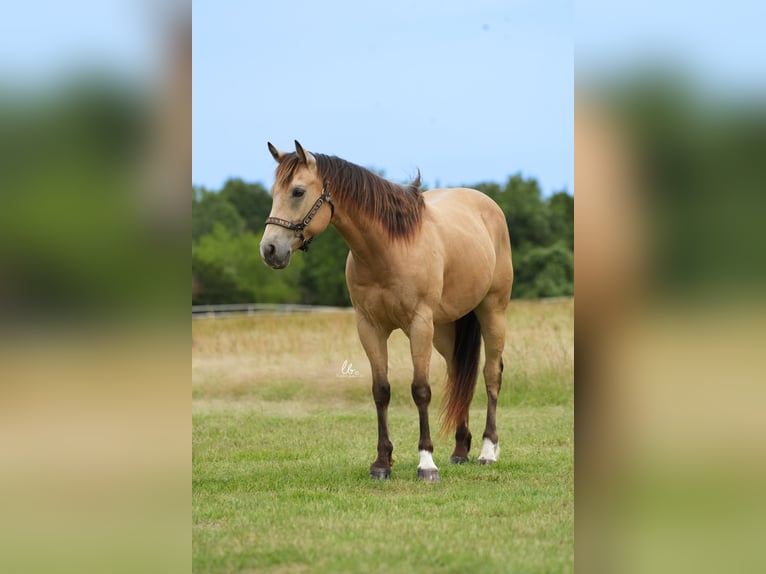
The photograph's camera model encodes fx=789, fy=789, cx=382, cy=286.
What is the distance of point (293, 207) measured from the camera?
5633 millimetres

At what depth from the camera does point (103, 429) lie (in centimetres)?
197

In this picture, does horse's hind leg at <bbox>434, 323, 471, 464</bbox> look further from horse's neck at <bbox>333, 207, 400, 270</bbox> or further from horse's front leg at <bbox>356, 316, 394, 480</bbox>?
horse's neck at <bbox>333, 207, 400, 270</bbox>

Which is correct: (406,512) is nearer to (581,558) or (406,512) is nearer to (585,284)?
(581,558)

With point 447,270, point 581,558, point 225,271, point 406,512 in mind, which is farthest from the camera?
point 225,271

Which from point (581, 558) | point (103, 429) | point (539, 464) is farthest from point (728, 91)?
point (539, 464)

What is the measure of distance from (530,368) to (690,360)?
963 cm

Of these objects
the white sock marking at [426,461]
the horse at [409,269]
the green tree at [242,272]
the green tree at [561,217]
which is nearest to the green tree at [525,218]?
the green tree at [561,217]

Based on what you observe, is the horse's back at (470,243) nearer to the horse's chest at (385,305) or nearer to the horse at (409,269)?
the horse at (409,269)

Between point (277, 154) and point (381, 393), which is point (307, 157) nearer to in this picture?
point (277, 154)

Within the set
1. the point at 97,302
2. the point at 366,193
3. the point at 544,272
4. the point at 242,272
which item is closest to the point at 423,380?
the point at 366,193

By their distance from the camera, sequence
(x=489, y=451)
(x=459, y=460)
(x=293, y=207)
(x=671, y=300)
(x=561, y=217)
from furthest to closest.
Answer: (x=561, y=217) < (x=459, y=460) < (x=489, y=451) < (x=293, y=207) < (x=671, y=300)

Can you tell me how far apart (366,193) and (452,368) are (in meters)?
1.99

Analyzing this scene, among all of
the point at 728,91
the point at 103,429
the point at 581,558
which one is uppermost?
the point at 728,91

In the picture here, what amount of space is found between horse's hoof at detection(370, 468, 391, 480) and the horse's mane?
1.82m
